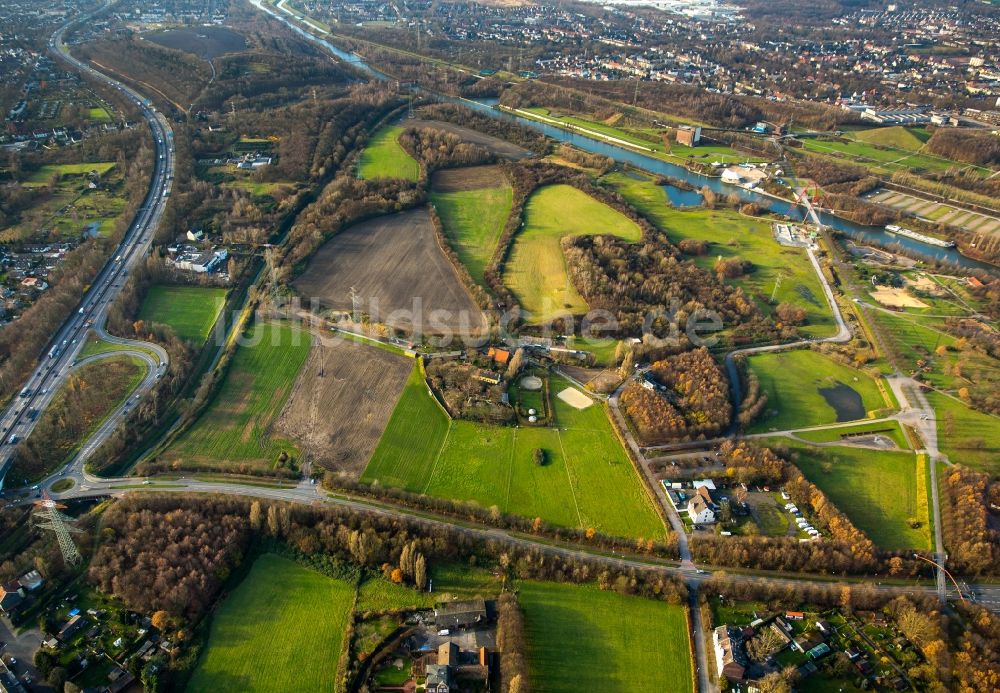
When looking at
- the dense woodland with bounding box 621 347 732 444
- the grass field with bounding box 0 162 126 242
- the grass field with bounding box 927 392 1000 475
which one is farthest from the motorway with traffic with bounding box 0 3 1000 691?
the grass field with bounding box 0 162 126 242

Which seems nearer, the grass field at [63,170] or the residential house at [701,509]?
the residential house at [701,509]

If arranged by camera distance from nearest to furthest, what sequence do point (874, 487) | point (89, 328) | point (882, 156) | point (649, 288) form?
point (874, 487)
point (89, 328)
point (649, 288)
point (882, 156)

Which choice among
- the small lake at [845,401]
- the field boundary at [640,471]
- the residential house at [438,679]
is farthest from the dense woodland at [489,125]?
the residential house at [438,679]

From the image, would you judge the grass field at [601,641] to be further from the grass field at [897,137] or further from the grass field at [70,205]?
the grass field at [897,137]

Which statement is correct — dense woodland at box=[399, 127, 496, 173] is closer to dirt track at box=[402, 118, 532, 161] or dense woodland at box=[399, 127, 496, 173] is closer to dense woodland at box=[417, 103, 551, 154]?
dirt track at box=[402, 118, 532, 161]

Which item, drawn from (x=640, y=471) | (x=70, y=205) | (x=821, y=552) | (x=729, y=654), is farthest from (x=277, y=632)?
(x=70, y=205)

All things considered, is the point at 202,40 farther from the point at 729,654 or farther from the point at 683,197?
the point at 729,654
